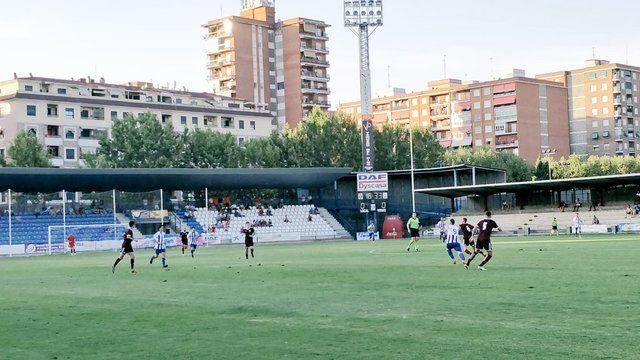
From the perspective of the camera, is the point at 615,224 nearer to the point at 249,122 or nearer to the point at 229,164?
the point at 229,164

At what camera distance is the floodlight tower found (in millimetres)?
80125

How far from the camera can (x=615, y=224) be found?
6494cm

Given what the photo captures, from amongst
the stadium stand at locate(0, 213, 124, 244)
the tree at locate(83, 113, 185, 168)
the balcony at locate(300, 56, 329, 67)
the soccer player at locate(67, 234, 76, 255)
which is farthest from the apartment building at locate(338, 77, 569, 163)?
the soccer player at locate(67, 234, 76, 255)

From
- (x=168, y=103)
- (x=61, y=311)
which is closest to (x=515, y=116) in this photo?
(x=168, y=103)

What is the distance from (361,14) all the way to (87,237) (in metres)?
33.5

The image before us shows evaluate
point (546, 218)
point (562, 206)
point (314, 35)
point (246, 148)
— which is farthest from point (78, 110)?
point (562, 206)

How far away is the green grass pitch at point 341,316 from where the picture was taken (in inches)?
445

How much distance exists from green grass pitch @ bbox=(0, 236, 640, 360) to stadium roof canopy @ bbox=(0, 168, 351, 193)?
151 ft

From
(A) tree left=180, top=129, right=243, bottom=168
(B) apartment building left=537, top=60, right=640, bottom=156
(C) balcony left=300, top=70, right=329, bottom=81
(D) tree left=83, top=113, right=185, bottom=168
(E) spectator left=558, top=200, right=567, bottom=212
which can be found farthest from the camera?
(B) apartment building left=537, top=60, right=640, bottom=156

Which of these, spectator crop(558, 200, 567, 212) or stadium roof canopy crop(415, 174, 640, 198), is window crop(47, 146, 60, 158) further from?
spectator crop(558, 200, 567, 212)

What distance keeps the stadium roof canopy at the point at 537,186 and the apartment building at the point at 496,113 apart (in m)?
65.1

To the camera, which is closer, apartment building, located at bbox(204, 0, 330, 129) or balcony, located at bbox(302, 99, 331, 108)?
apartment building, located at bbox(204, 0, 330, 129)

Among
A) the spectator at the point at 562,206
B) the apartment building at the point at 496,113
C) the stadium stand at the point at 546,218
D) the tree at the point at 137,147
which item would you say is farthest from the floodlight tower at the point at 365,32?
the apartment building at the point at 496,113

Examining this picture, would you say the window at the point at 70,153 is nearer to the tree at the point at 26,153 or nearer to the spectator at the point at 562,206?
the tree at the point at 26,153
